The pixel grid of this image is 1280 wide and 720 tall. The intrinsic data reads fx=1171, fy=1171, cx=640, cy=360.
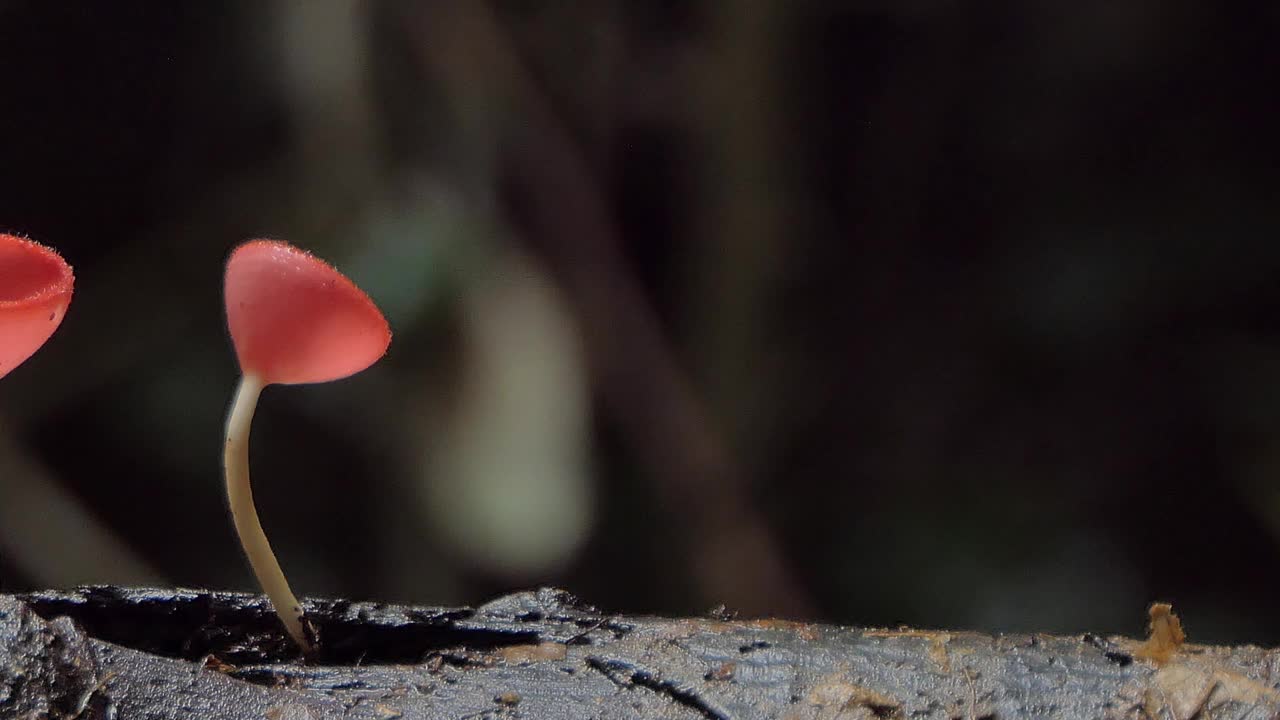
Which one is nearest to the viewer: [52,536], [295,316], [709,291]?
[295,316]

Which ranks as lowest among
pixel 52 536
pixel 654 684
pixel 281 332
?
pixel 654 684

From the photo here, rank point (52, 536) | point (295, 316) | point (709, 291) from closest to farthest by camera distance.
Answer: point (295, 316) → point (52, 536) → point (709, 291)

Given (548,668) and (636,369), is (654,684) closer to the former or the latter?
(548,668)

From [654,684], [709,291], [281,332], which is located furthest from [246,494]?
[709,291]

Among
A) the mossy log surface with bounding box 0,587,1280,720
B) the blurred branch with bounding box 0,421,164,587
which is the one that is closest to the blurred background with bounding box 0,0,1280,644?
the blurred branch with bounding box 0,421,164,587

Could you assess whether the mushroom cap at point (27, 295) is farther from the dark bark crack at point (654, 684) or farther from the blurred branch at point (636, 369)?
the blurred branch at point (636, 369)

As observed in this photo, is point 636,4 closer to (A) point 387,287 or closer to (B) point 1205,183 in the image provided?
(A) point 387,287

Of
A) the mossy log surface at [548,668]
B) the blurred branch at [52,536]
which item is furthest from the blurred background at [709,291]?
the mossy log surface at [548,668]
